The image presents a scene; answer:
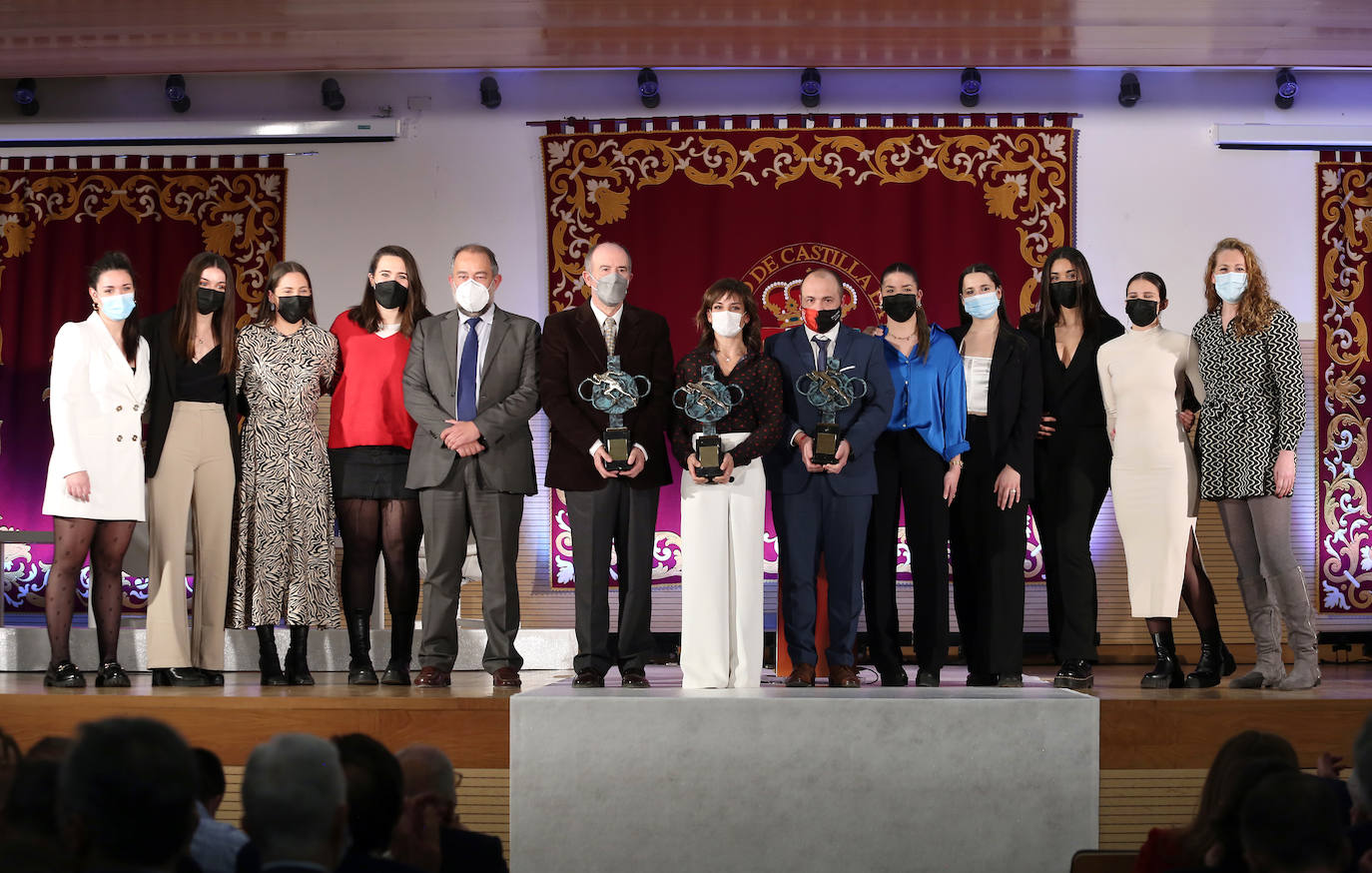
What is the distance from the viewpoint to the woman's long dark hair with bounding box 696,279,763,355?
4496 millimetres

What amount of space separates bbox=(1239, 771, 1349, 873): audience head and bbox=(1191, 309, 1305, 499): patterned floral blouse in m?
2.65

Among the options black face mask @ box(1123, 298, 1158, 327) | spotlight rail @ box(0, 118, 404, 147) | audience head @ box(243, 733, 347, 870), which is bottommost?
audience head @ box(243, 733, 347, 870)

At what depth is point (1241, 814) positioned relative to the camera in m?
2.27

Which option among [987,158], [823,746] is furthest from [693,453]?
[987,158]

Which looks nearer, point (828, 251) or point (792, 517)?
point (792, 517)

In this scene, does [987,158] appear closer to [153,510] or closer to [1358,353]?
[1358,353]

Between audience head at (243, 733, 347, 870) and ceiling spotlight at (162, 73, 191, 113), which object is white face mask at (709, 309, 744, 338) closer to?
audience head at (243, 733, 347, 870)

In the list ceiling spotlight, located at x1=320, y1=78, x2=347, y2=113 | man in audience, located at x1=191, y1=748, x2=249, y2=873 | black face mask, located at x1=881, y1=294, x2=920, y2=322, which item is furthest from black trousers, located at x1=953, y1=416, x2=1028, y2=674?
ceiling spotlight, located at x1=320, y1=78, x2=347, y2=113

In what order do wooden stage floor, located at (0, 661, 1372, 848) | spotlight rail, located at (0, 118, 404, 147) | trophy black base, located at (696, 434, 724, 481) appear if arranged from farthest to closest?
spotlight rail, located at (0, 118, 404, 147) → trophy black base, located at (696, 434, 724, 481) → wooden stage floor, located at (0, 661, 1372, 848)

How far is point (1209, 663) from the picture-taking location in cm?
478

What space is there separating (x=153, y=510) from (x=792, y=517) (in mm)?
2168

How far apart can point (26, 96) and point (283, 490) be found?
3.73m

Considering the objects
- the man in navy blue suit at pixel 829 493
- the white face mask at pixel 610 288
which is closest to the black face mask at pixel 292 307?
the white face mask at pixel 610 288

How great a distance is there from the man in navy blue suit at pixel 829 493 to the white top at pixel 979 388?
0.35 meters
